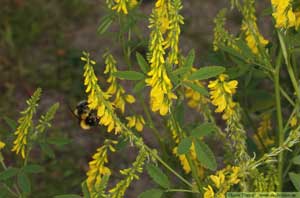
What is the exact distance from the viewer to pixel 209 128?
1572 millimetres

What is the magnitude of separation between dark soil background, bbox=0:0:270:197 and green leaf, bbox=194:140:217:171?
163 cm

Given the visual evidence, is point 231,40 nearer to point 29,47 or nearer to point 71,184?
point 71,184

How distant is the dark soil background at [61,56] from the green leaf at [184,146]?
1670 mm

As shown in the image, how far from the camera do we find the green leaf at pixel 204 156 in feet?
5.13

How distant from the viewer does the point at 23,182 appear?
1.82m

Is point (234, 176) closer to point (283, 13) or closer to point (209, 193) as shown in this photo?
point (209, 193)

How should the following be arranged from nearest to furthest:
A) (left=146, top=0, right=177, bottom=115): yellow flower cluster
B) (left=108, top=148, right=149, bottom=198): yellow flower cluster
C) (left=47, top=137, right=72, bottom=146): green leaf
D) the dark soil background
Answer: (left=146, top=0, right=177, bottom=115): yellow flower cluster < (left=108, top=148, right=149, bottom=198): yellow flower cluster < (left=47, top=137, right=72, bottom=146): green leaf < the dark soil background

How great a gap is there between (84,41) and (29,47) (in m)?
0.33

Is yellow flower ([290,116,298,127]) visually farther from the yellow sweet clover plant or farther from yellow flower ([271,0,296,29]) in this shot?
yellow flower ([271,0,296,29])

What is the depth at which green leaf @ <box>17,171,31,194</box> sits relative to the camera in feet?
5.94

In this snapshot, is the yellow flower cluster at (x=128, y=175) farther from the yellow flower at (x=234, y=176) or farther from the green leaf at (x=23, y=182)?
the green leaf at (x=23, y=182)

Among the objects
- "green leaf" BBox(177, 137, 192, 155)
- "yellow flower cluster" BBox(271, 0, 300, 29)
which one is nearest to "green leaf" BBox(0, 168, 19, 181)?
"green leaf" BBox(177, 137, 192, 155)

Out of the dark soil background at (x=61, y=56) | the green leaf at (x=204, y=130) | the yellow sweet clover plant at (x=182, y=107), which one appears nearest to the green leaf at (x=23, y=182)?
the yellow sweet clover plant at (x=182, y=107)

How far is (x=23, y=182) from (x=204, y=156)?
0.54 meters
